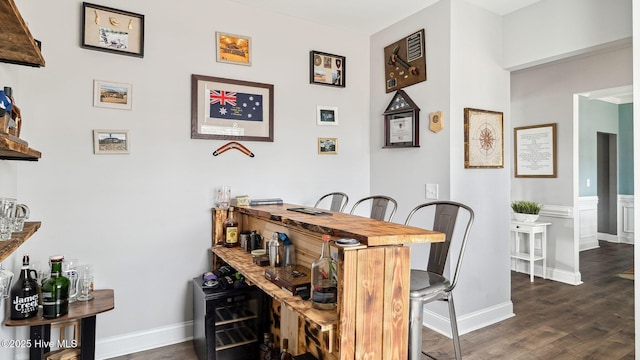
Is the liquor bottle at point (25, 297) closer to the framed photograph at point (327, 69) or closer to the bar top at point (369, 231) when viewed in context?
the bar top at point (369, 231)

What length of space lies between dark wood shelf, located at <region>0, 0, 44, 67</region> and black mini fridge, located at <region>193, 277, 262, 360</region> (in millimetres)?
1539

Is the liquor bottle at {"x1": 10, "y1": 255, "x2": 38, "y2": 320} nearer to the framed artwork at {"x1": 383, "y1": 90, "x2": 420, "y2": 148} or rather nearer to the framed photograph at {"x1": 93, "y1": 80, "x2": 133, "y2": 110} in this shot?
the framed photograph at {"x1": 93, "y1": 80, "x2": 133, "y2": 110}

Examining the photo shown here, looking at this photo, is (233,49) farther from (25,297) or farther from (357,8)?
(25,297)

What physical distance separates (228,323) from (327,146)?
181cm

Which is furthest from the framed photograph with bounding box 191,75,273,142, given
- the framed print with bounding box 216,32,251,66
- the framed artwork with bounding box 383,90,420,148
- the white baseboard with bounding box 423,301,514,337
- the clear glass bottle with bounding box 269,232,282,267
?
the white baseboard with bounding box 423,301,514,337

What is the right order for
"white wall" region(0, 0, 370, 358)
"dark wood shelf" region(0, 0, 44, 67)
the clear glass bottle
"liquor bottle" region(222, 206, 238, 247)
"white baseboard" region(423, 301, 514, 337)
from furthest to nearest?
"white baseboard" region(423, 301, 514, 337), "liquor bottle" region(222, 206, 238, 247), "white wall" region(0, 0, 370, 358), the clear glass bottle, "dark wood shelf" region(0, 0, 44, 67)

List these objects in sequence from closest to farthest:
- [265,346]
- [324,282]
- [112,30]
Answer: [324,282], [265,346], [112,30]

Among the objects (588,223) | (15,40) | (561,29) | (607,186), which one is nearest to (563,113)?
(561,29)

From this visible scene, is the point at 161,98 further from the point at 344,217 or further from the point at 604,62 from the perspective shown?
the point at 604,62

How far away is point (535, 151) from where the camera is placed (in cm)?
491

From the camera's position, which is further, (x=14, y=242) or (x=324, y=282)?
(x=324, y=282)

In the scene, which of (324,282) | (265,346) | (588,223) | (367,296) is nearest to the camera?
(367,296)

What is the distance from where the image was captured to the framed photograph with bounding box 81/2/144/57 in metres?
2.51

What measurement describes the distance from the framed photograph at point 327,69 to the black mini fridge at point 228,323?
2004mm
